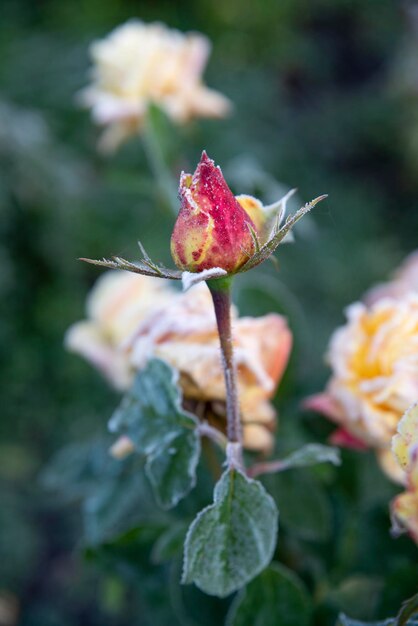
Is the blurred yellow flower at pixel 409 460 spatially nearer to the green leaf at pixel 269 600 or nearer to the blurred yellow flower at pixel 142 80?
the green leaf at pixel 269 600

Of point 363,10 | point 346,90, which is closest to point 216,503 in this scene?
point 346,90

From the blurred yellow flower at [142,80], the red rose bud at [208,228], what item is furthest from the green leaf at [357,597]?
the blurred yellow flower at [142,80]

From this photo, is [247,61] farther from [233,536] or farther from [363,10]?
[233,536]

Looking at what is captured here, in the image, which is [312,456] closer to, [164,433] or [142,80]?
[164,433]

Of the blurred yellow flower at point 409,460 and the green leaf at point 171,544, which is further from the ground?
the blurred yellow flower at point 409,460

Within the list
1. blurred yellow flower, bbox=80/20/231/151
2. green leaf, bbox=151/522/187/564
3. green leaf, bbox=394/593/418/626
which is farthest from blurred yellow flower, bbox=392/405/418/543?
blurred yellow flower, bbox=80/20/231/151

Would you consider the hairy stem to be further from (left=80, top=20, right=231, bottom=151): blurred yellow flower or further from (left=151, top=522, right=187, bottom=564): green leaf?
(left=80, top=20, right=231, bottom=151): blurred yellow flower
